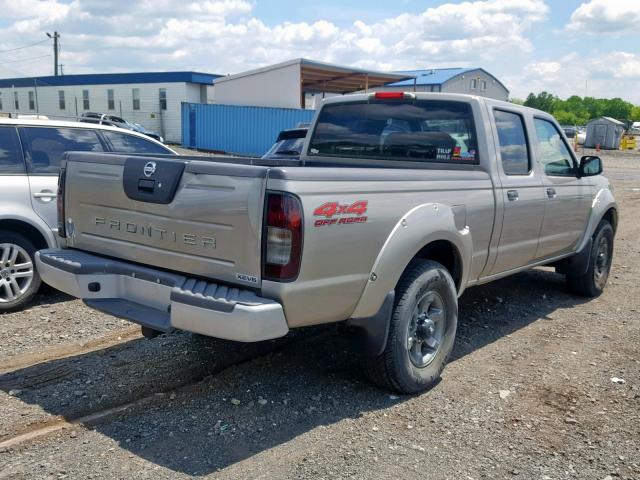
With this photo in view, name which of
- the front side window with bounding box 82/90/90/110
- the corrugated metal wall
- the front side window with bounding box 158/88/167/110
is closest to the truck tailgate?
the corrugated metal wall

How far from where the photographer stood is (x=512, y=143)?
5.39 m

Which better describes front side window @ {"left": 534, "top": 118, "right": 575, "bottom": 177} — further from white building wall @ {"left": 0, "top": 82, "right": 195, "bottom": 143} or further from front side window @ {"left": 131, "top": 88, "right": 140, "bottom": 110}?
front side window @ {"left": 131, "top": 88, "right": 140, "bottom": 110}

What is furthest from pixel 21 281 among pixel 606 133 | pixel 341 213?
pixel 606 133

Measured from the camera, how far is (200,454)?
3488 millimetres

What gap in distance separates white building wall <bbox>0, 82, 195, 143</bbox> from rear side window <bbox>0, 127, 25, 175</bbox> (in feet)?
106

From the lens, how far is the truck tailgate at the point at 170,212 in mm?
3371

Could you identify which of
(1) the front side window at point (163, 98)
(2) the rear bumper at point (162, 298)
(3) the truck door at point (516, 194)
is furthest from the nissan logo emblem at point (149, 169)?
(1) the front side window at point (163, 98)

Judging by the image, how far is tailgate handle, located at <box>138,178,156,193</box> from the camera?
3717 mm

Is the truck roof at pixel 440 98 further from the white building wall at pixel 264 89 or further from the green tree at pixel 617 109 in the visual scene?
the green tree at pixel 617 109

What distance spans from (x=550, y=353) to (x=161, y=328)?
3287 millimetres

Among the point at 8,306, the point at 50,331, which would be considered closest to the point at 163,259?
the point at 50,331

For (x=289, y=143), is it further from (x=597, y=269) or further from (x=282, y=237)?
(x=282, y=237)

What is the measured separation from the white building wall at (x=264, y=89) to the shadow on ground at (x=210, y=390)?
22640 mm

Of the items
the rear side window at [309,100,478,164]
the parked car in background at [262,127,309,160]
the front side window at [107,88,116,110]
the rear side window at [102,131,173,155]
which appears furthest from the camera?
the front side window at [107,88,116,110]
